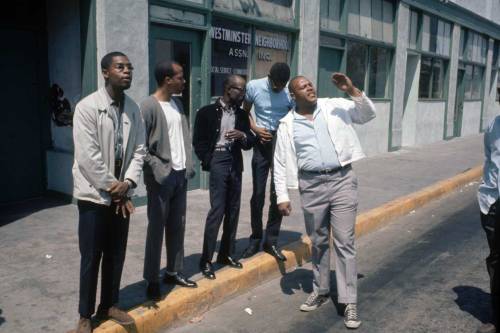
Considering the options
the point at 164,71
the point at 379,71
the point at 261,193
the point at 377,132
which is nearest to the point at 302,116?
the point at 164,71

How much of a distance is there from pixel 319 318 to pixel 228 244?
1.21 meters

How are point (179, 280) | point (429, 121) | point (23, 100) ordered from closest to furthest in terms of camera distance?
point (179, 280) → point (23, 100) → point (429, 121)

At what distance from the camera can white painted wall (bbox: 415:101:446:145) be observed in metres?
16.7

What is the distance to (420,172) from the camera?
1145 centimetres

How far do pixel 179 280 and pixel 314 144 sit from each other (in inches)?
65.7

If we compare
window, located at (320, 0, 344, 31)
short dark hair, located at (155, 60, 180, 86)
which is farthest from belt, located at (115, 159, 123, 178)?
window, located at (320, 0, 344, 31)

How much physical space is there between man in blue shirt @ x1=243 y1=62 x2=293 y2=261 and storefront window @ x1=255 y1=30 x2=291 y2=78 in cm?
429

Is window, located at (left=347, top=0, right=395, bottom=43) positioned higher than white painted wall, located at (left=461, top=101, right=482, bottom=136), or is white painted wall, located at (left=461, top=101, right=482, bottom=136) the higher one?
window, located at (left=347, top=0, right=395, bottom=43)

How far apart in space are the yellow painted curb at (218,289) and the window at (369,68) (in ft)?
20.2

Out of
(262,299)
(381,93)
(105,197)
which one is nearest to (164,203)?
(105,197)

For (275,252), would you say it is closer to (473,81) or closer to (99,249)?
(99,249)

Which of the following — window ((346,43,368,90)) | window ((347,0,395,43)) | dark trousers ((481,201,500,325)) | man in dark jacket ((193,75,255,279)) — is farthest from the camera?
window ((346,43,368,90))

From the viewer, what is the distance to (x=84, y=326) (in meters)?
3.53

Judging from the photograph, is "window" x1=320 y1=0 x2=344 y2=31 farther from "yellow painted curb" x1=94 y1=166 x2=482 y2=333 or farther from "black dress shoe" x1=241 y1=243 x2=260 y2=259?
"black dress shoe" x1=241 y1=243 x2=260 y2=259
